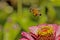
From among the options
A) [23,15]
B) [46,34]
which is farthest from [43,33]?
[23,15]

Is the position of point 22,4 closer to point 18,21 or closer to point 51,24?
point 18,21

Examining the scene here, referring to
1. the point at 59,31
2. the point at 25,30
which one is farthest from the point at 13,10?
the point at 59,31

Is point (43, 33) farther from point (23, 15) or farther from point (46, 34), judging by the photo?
point (23, 15)

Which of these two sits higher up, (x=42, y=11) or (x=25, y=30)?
(x=42, y=11)

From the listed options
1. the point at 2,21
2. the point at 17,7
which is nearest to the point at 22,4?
the point at 17,7

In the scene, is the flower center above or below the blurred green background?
below

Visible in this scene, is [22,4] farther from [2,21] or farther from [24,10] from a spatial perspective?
[2,21]
